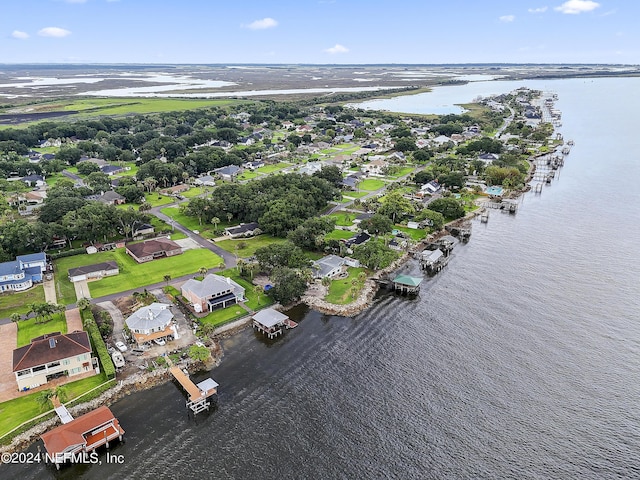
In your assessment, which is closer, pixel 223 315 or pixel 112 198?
pixel 223 315

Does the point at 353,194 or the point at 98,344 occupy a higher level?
the point at 353,194

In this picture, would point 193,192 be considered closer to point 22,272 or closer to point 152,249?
point 152,249

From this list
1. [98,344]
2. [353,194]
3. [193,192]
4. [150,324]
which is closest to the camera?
[98,344]

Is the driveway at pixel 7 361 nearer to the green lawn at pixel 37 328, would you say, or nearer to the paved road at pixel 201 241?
the green lawn at pixel 37 328

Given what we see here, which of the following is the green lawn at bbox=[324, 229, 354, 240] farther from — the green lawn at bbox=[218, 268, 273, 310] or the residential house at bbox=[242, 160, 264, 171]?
the residential house at bbox=[242, 160, 264, 171]

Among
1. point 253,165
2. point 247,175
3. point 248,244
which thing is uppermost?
point 253,165

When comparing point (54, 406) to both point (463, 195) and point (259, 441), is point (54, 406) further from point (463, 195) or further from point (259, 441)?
point (463, 195)

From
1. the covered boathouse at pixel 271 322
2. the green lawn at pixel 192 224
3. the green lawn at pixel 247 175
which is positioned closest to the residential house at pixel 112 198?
the green lawn at pixel 192 224

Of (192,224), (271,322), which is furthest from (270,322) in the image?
(192,224)
